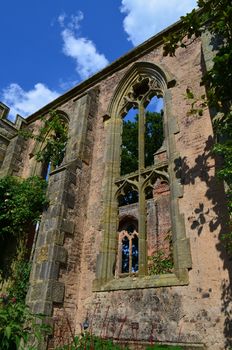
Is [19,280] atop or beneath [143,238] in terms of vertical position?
beneath

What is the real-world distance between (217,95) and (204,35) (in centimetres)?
282

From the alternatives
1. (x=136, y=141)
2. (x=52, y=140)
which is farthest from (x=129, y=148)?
(x=52, y=140)

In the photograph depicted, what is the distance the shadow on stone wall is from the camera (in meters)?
4.45

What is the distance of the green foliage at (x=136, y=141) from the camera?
22.2m

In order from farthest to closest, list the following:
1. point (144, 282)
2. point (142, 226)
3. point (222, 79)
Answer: point (142, 226), point (144, 282), point (222, 79)

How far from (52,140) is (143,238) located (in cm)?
526

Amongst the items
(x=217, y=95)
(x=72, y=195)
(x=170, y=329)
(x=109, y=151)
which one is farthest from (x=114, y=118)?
(x=170, y=329)

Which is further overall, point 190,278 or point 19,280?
point 19,280

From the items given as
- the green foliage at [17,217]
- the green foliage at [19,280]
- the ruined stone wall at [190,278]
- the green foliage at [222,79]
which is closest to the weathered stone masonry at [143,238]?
the ruined stone wall at [190,278]

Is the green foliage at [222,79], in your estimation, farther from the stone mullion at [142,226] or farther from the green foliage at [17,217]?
the green foliage at [17,217]

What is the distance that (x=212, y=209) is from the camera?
5254 millimetres

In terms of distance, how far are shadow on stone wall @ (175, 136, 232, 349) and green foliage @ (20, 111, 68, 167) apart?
440 centimetres

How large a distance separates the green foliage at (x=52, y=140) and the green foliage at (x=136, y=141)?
1147 centimetres

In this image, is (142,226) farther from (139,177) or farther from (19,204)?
(19,204)
